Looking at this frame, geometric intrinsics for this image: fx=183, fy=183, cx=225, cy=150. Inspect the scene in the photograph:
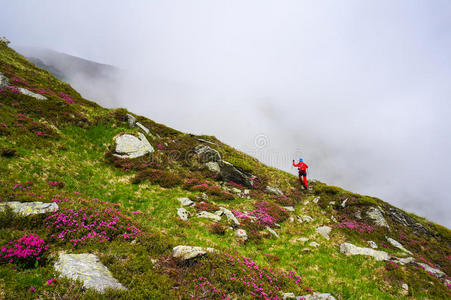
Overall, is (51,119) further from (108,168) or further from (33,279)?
(33,279)

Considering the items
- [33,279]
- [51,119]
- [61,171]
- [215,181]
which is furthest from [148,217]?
[51,119]

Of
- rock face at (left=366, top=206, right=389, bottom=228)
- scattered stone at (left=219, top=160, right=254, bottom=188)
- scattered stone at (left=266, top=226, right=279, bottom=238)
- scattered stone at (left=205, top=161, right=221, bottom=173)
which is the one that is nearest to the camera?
scattered stone at (left=266, top=226, right=279, bottom=238)

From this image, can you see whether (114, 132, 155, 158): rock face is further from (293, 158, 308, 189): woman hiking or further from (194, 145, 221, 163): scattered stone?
(293, 158, 308, 189): woman hiking

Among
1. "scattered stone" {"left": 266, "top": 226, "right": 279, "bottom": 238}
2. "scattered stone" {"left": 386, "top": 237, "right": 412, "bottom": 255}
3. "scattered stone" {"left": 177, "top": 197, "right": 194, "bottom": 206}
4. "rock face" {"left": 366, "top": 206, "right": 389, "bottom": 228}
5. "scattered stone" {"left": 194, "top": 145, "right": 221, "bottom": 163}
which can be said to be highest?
"scattered stone" {"left": 194, "top": 145, "right": 221, "bottom": 163}

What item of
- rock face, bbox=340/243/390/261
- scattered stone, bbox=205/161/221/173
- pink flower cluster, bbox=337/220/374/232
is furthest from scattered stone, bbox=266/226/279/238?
scattered stone, bbox=205/161/221/173

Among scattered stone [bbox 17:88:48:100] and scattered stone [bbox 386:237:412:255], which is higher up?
scattered stone [bbox 17:88:48:100]

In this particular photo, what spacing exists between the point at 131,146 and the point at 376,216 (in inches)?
1102

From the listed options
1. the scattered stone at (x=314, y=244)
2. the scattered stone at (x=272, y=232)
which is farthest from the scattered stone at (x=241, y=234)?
the scattered stone at (x=314, y=244)

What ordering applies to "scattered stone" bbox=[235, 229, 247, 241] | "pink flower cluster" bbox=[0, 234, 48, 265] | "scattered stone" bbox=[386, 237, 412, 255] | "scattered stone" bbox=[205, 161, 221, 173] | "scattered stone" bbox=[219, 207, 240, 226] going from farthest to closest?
"scattered stone" bbox=[205, 161, 221, 173]
"scattered stone" bbox=[386, 237, 412, 255]
"scattered stone" bbox=[219, 207, 240, 226]
"scattered stone" bbox=[235, 229, 247, 241]
"pink flower cluster" bbox=[0, 234, 48, 265]

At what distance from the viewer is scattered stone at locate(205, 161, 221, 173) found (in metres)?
25.4

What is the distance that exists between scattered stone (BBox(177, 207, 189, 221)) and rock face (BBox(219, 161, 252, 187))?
11.0 meters

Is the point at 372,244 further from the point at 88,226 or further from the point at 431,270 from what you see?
the point at 88,226

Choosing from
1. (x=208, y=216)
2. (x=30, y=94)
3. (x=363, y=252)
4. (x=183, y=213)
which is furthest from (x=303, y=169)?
(x=30, y=94)

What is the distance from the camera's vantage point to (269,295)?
20.9ft
